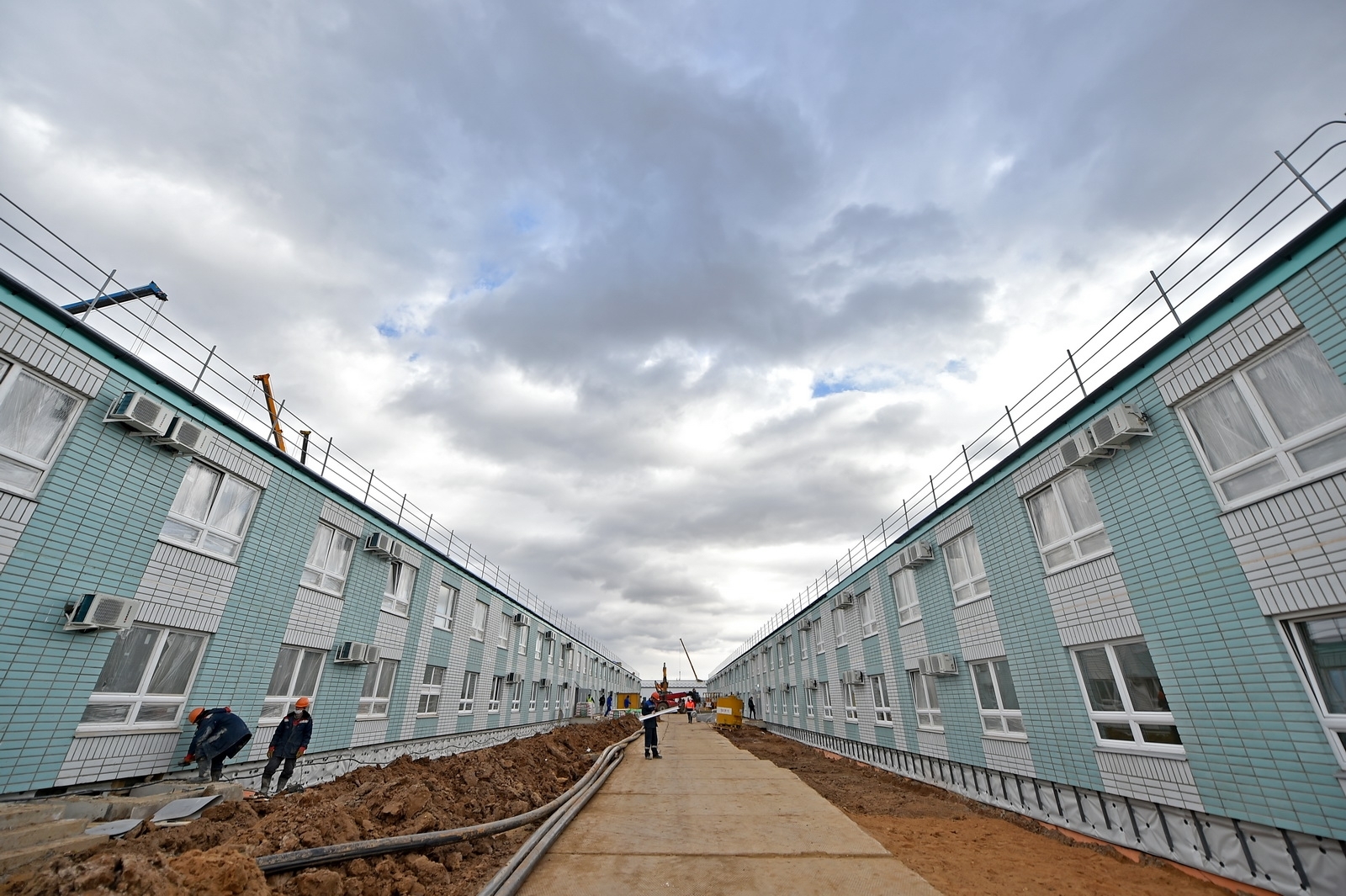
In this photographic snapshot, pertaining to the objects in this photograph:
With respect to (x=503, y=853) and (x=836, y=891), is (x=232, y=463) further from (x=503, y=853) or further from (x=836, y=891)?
(x=836, y=891)

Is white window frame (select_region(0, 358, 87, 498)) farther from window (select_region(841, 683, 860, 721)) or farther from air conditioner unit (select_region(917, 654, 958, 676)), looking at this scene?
window (select_region(841, 683, 860, 721))

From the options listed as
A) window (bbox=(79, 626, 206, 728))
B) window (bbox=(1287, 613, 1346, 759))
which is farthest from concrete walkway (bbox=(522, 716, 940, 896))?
window (bbox=(79, 626, 206, 728))

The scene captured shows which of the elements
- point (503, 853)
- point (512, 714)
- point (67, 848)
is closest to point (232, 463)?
point (67, 848)

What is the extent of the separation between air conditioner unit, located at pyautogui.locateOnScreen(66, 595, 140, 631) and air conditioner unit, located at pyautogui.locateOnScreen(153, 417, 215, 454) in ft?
8.14

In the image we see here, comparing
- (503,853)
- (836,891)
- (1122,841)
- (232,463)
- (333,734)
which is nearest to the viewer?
(836,891)

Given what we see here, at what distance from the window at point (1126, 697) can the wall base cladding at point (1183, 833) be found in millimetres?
866

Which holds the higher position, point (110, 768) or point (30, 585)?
point (30, 585)

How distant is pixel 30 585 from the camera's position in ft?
23.5

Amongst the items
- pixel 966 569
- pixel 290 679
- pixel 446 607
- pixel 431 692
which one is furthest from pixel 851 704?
pixel 290 679

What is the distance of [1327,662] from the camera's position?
5840mm

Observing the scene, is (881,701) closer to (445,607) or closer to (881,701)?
(881,701)

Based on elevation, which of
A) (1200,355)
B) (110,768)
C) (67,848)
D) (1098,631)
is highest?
(1200,355)

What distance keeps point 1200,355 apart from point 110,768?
16461mm

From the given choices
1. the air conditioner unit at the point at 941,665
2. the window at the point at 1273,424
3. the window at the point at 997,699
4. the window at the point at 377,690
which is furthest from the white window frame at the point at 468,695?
the window at the point at 1273,424
